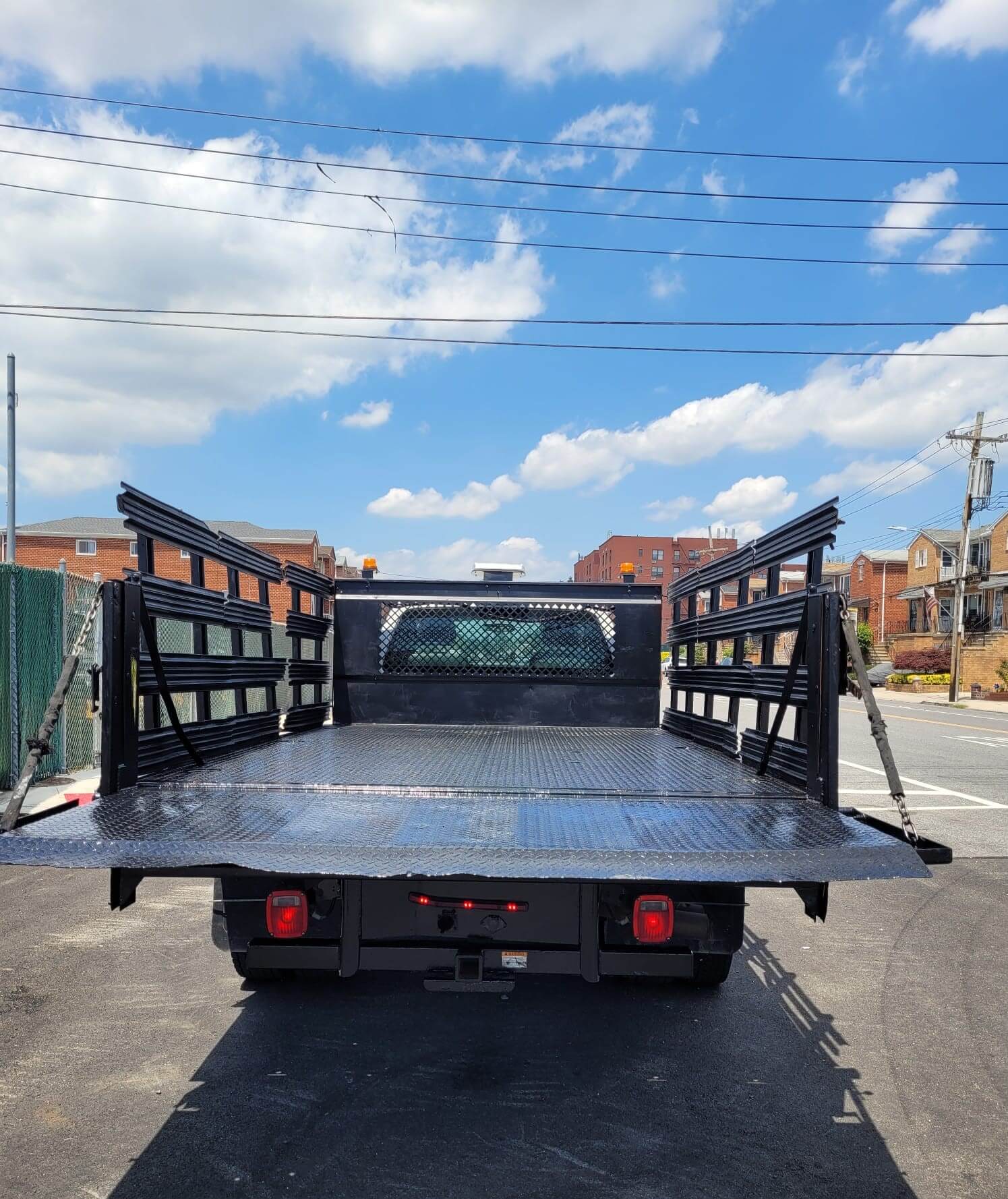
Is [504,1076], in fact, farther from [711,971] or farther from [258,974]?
[258,974]

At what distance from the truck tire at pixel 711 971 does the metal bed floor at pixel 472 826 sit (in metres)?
0.93

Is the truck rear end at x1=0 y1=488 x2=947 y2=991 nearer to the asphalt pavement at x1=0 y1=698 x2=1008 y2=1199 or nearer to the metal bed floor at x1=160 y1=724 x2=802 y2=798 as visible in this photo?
the metal bed floor at x1=160 y1=724 x2=802 y2=798

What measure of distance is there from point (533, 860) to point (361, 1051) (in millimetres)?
1863

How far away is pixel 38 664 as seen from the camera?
981cm

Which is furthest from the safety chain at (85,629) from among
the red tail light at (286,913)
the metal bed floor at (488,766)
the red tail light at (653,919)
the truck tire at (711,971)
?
the truck tire at (711,971)

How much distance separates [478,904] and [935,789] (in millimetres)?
10140

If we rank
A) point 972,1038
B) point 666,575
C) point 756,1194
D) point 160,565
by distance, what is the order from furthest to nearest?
point 666,575 → point 160,565 → point 972,1038 → point 756,1194

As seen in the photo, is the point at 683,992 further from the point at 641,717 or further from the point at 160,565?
the point at 160,565

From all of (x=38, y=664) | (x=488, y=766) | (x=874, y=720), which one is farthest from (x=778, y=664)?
(x=38, y=664)

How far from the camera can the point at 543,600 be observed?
243 inches

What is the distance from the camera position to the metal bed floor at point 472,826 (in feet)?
8.19

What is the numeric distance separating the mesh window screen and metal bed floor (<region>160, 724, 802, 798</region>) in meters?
0.64

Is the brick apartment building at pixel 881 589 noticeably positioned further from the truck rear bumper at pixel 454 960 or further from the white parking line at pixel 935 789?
the truck rear bumper at pixel 454 960

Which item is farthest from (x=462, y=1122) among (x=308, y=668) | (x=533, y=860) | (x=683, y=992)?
(x=308, y=668)
